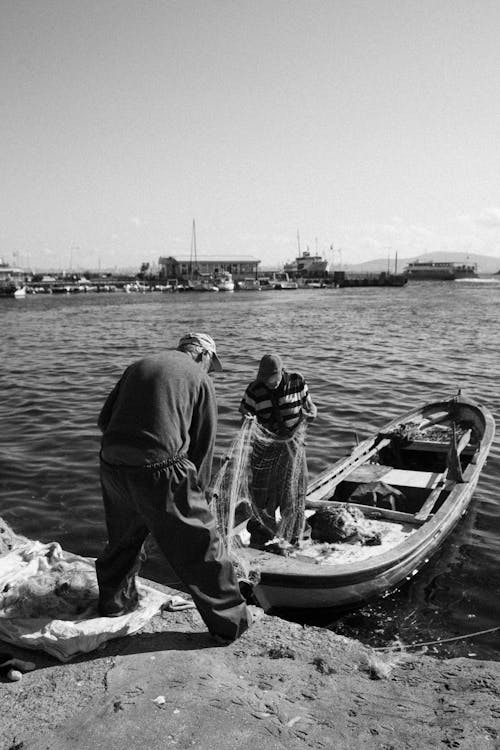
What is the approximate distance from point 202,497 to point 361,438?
1002 cm

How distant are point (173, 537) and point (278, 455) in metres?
3.00

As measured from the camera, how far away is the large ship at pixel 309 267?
14425 cm

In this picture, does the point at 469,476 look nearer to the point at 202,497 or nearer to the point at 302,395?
the point at 302,395

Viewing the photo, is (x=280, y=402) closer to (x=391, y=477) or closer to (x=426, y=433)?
(x=391, y=477)

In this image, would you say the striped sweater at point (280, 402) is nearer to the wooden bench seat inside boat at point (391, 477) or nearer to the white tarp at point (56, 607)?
the white tarp at point (56, 607)

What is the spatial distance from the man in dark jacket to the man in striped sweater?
252 centimetres

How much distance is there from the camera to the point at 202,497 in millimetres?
4453

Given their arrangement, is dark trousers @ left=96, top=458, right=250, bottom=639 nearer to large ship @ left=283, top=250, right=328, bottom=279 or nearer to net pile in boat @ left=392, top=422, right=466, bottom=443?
net pile in boat @ left=392, top=422, right=466, bottom=443

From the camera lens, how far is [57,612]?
488 centimetres

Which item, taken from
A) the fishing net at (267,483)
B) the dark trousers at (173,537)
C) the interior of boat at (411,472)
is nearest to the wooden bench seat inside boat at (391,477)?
the interior of boat at (411,472)

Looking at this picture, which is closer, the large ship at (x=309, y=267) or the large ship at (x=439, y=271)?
the large ship at (x=309, y=267)

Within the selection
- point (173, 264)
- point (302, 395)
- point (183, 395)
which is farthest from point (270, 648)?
point (173, 264)

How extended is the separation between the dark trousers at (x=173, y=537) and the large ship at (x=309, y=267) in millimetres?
140694

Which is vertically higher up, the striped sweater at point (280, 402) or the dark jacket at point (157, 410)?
the dark jacket at point (157, 410)
